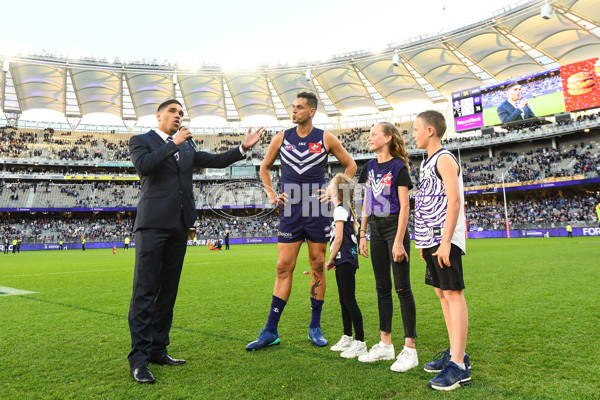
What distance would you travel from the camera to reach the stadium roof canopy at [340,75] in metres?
30.4

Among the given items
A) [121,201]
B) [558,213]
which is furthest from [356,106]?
[121,201]

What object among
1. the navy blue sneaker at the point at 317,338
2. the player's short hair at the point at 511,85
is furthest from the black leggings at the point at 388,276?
the player's short hair at the point at 511,85

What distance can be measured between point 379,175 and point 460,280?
4.21 ft

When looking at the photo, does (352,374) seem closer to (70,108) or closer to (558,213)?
(558,213)

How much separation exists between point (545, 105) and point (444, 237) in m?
42.1

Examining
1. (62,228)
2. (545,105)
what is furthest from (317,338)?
(62,228)

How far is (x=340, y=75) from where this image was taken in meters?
38.4

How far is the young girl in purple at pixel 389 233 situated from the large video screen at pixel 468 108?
40.5 meters

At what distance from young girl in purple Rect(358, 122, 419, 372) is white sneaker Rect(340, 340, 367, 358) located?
0.14 metres

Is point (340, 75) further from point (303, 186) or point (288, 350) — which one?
point (288, 350)

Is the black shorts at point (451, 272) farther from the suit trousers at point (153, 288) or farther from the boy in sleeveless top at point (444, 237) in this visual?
the suit trousers at point (153, 288)

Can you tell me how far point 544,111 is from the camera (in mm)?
37344

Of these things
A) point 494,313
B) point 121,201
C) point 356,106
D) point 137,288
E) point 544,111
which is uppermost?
point 356,106

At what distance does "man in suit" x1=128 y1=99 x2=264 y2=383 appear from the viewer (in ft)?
10.6
